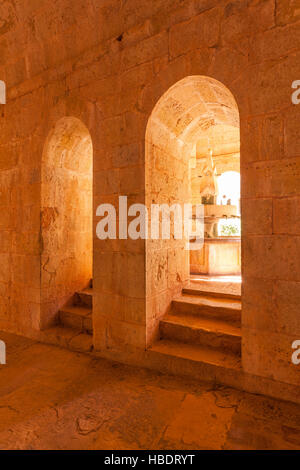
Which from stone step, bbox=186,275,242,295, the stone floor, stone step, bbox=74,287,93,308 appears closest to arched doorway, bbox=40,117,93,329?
stone step, bbox=74,287,93,308

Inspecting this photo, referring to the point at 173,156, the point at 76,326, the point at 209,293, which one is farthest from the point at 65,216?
the point at 209,293

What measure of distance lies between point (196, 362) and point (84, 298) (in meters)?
2.02

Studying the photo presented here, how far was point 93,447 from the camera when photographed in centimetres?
171

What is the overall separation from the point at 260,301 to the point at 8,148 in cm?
405

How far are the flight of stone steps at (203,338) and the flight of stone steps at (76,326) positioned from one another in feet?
3.35

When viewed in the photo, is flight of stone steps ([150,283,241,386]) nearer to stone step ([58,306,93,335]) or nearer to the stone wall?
the stone wall

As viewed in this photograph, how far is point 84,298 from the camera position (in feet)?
12.5

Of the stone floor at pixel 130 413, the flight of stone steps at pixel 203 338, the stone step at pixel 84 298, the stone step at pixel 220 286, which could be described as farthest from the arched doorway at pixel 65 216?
A: the stone step at pixel 220 286

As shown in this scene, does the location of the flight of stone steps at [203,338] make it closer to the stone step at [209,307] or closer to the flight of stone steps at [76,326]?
the stone step at [209,307]

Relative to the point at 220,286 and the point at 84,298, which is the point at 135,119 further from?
the point at 84,298

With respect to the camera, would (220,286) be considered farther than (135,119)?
Yes

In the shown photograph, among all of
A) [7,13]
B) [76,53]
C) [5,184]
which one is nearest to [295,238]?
[76,53]

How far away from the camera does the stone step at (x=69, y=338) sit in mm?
3096
